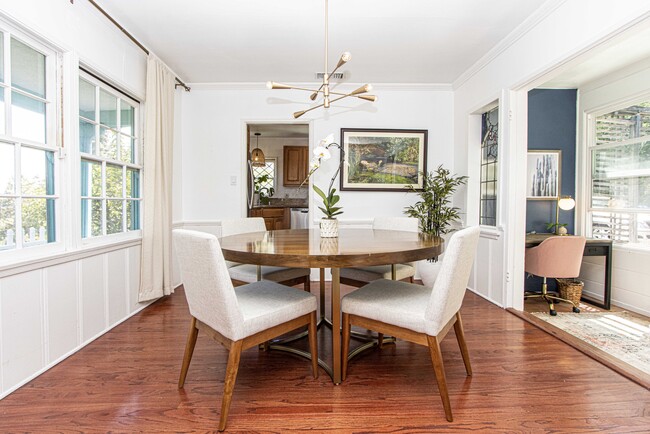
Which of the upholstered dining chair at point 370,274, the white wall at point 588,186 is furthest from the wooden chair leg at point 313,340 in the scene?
the white wall at point 588,186

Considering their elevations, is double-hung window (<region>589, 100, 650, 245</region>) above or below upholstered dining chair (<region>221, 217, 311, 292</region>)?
above

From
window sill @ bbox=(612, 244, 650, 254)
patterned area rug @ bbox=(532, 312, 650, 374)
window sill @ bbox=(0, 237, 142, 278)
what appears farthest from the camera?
window sill @ bbox=(612, 244, 650, 254)

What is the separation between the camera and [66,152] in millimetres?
2105

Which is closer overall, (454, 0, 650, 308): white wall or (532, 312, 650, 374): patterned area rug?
(454, 0, 650, 308): white wall

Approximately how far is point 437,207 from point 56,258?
3419 millimetres

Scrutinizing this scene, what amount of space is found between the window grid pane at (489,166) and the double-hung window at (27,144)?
12.0 feet

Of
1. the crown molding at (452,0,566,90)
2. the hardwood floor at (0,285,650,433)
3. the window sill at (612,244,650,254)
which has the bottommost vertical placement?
the hardwood floor at (0,285,650,433)

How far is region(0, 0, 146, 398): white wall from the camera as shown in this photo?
173 cm

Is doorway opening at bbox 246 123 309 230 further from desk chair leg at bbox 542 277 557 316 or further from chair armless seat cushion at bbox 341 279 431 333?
chair armless seat cushion at bbox 341 279 431 333

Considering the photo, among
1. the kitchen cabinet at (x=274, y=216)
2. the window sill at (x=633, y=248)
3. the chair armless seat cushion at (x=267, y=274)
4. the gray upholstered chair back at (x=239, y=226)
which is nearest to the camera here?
the chair armless seat cushion at (x=267, y=274)

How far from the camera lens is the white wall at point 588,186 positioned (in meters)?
3.22

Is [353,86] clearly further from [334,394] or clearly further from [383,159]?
[334,394]

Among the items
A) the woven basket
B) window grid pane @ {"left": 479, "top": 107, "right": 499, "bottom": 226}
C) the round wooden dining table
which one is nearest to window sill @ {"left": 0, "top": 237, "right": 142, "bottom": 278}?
the round wooden dining table

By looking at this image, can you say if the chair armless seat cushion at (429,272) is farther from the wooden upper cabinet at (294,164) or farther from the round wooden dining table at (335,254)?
the wooden upper cabinet at (294,164)
